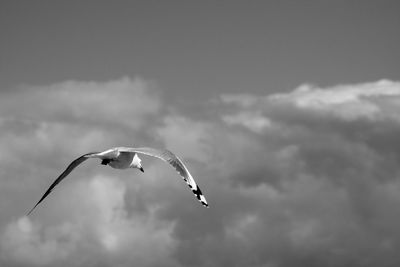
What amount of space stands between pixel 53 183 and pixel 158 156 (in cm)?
287

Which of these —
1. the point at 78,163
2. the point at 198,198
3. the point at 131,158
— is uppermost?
the point at 131,158

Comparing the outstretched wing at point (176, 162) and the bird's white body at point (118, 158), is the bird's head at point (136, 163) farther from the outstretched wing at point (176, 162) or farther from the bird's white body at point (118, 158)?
the outstretched wing at point (176, 162)

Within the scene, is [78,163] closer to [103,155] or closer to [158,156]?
[103,155]

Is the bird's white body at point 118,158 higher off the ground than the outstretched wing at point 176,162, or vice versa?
the bird's white body at point 118,158

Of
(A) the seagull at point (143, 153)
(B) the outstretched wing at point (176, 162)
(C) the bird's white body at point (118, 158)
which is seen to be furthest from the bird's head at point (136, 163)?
(B) the outstretched wing at point (176, 162)

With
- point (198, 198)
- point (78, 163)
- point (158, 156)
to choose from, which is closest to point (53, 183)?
point (78, 163)

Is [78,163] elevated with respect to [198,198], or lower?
elevated

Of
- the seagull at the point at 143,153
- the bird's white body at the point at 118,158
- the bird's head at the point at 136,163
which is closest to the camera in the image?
the seagull at the point at 143,153

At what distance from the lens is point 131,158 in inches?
722

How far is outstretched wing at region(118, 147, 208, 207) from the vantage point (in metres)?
16.0

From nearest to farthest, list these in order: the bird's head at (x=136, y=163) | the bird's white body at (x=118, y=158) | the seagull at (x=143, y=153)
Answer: the seagull at (x=143, y=153), the bird's white body at (x=118, y=158), the bird's head at (x=136, y=163)

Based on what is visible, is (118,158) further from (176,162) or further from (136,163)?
(176,162)

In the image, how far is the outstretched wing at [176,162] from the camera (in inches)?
630

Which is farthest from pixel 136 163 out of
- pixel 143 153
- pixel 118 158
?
pixel 143 153
